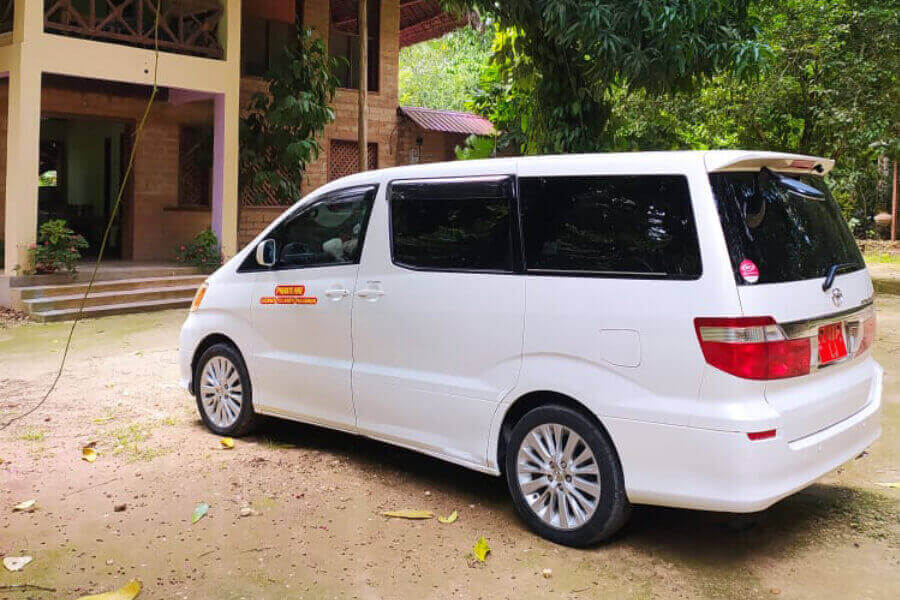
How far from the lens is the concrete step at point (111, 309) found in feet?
38.6

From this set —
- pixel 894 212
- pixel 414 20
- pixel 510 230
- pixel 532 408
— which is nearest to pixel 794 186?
pixel 510 230

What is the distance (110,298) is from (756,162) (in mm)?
10883

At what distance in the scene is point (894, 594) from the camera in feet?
12.1

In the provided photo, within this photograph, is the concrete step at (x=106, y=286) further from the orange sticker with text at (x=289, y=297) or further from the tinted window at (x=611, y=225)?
the tinted window at (x=611, y=225)

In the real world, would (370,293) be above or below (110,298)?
above

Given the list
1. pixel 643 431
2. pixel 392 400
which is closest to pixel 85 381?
pixel 392 400

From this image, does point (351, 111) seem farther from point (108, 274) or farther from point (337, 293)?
point (337, 293)

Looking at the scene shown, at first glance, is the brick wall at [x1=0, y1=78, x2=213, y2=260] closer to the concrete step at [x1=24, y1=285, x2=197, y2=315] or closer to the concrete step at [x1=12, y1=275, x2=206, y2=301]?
the concrete step at [x1=12, y1=275, x2=206, y2=301]

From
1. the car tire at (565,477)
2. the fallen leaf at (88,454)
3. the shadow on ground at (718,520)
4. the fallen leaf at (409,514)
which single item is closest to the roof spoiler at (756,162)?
the car tire at (565,477)

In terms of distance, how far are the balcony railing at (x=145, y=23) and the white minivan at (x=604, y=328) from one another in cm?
946

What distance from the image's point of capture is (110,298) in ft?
42.2

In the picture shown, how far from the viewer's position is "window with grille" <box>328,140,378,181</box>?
18.4 meters

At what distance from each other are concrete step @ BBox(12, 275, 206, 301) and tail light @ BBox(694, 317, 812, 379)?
10.8 metres

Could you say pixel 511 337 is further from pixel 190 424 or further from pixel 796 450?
pixel 190 424
